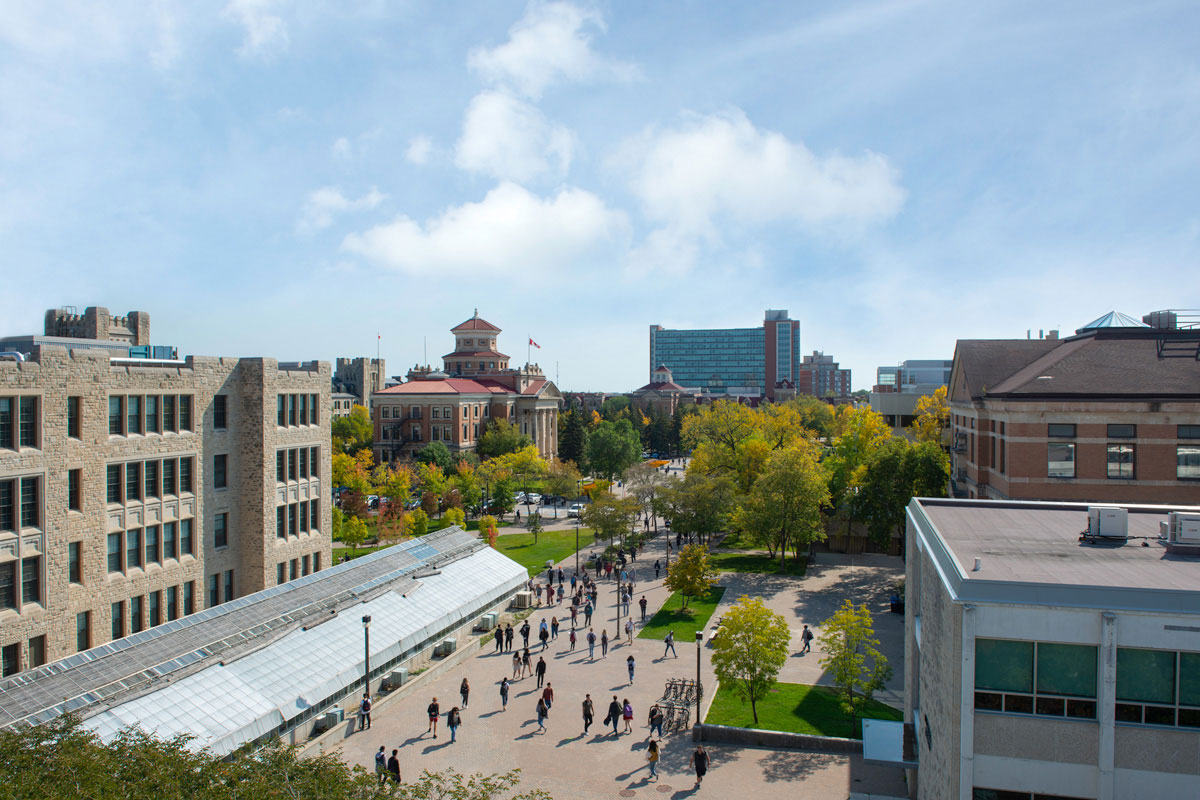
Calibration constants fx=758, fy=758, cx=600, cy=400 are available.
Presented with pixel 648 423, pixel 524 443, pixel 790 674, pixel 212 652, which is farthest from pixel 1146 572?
pixel 648 423

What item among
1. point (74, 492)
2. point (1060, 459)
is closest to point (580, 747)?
point (74, 492)

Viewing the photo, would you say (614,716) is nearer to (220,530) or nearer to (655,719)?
(655,719)

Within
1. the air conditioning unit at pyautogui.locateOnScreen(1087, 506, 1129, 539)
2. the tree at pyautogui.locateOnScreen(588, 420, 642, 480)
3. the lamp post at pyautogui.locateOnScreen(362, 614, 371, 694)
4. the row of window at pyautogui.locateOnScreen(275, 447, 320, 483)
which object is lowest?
the lamp post at pyautogui.locateOnScreen(362, 614, 371, 694)

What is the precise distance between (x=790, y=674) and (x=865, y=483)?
53.0 ft

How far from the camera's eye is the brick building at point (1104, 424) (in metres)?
28.3

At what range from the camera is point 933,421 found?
177 ft

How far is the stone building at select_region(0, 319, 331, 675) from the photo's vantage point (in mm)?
23156

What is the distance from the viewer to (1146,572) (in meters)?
13.7

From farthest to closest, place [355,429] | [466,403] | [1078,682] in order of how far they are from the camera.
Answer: [355,429], [466,403], [1078,682]

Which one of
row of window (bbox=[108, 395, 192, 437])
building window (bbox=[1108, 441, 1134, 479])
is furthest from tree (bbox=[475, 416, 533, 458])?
building window (bbox=[1108, 441, 1134, 479])

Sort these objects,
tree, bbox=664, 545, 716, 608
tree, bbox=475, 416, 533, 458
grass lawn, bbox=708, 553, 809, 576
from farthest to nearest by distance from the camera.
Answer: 1. tree, bbox=475, 416, 533, 458
2. grass lawn, bbox=708, 553, 809, 576
3. tree, bbox=664, 545, 716, 608

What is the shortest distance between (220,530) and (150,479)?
14.9 feet

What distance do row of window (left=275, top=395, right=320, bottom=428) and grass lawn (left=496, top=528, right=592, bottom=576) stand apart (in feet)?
55.2

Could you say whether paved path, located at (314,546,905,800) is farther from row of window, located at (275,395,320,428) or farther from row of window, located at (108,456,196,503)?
row of window, located at (275,395,320,428)
